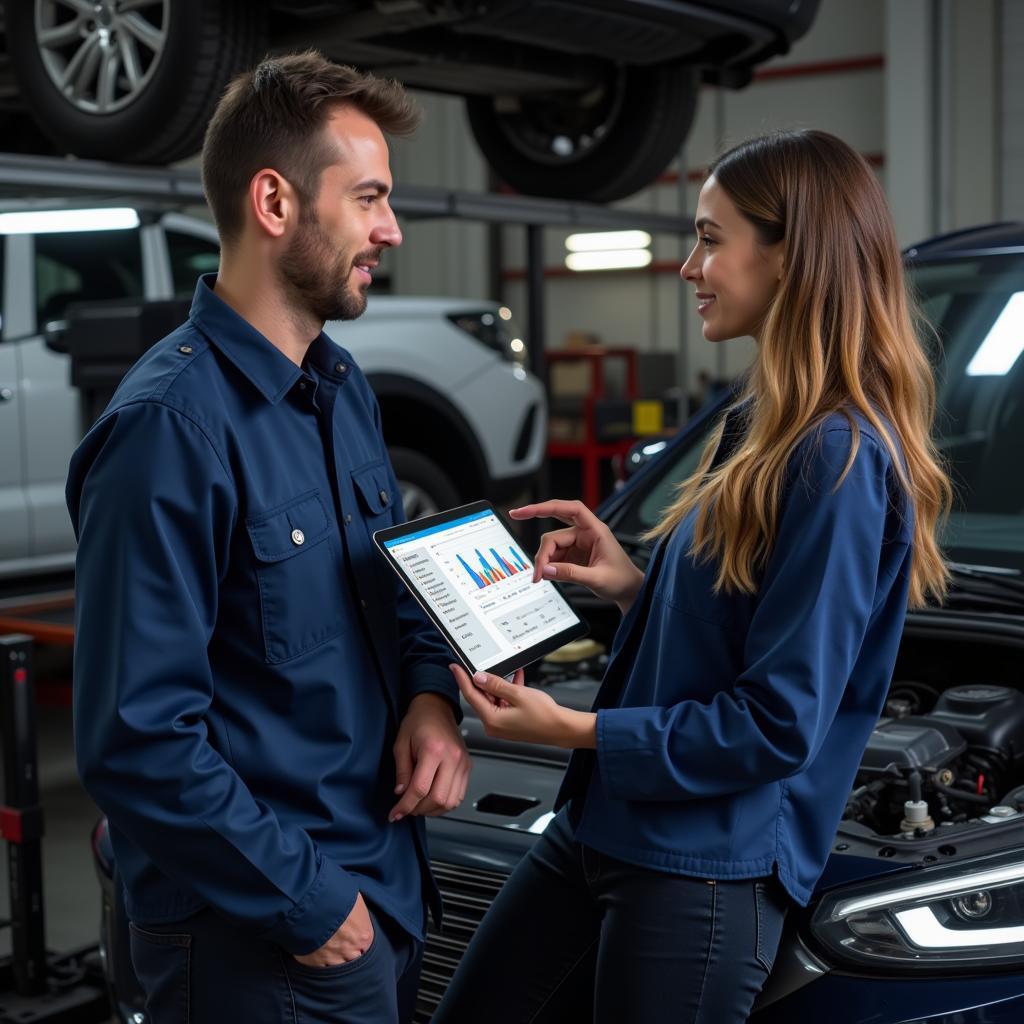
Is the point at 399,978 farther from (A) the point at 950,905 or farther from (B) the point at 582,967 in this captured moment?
(A) the point at 950,905

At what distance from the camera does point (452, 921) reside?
Answer: 1882 mm

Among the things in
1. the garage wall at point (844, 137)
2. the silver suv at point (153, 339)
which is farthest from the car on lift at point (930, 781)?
the garage wall at point (844, 137)

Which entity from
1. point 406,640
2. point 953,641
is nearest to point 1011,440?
point 953,641

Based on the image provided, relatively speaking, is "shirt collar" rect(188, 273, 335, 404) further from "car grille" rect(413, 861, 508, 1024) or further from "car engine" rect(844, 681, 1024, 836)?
"car engine" rect(844, 681, 1024, 836)

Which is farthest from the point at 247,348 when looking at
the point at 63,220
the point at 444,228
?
the point at 444,228

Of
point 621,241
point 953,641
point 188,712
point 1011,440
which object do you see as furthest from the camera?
point 621,241

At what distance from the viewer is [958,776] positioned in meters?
2.05

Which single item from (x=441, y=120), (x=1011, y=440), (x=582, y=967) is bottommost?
(x=582, y=967)

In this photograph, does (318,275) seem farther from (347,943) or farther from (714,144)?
Result: (714,144)

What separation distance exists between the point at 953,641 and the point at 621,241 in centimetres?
1107

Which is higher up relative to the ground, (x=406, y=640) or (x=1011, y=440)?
(x=1011, y=440)

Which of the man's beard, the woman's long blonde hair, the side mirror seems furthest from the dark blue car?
the side mirror

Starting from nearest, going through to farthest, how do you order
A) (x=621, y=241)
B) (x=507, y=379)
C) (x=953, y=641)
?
(x=953, y=641)
(x=507, y=379)
(x=621, y=241)

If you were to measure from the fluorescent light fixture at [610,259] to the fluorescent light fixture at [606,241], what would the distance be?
39 mm
